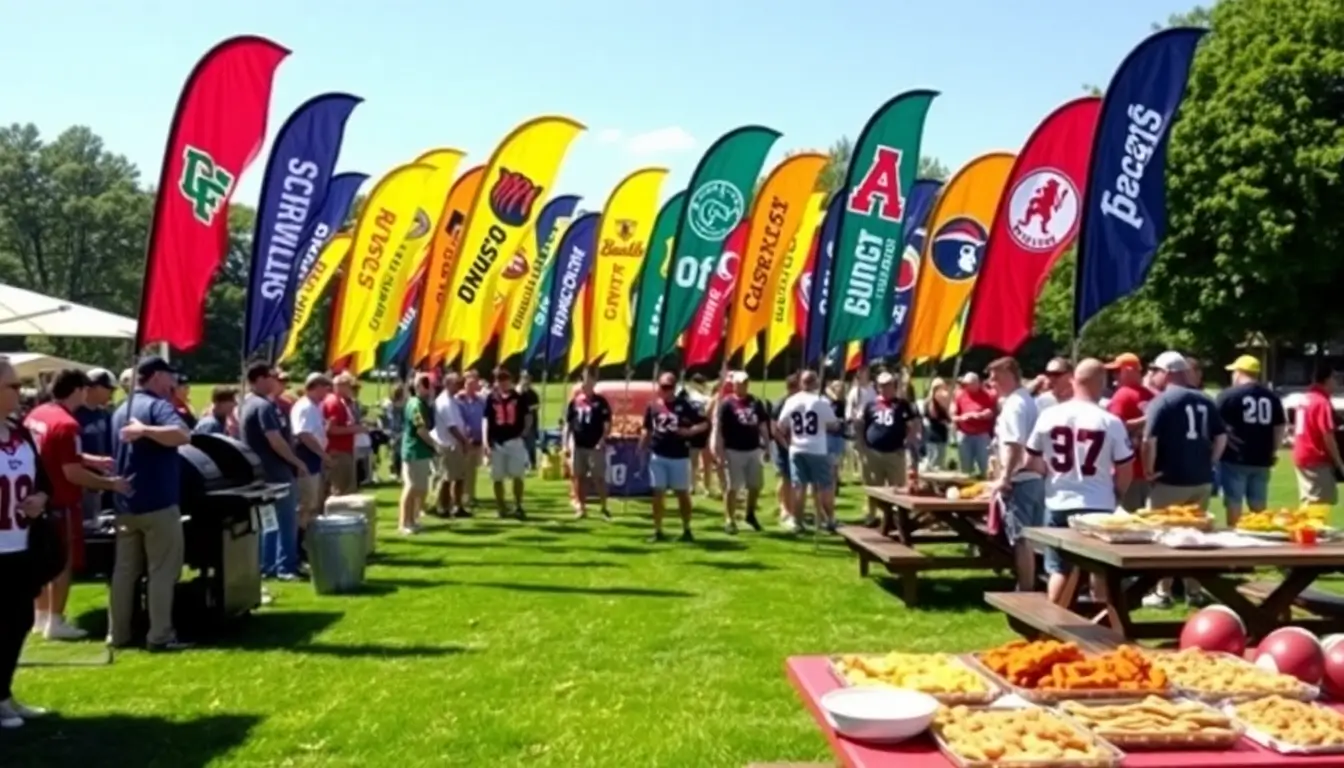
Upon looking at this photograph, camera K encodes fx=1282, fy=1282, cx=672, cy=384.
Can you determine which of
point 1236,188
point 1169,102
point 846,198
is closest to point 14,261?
point 1236,188

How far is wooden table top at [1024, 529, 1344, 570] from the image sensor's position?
7.03 m

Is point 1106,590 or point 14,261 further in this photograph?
point 14,261

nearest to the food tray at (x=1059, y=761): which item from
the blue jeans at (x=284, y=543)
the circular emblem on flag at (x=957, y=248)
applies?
the blue jeans at (x=284, y=543)

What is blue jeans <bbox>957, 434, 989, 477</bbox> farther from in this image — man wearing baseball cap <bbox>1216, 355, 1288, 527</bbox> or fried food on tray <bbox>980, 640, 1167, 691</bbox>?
fried food on tray <bbox>980, 640, 1167, 691</bbox>

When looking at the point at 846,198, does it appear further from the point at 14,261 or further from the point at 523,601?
the point at 14,261

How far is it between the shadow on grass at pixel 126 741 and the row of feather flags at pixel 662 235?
3.37m

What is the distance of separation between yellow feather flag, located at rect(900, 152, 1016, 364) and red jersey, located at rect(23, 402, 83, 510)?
1120 centimetres

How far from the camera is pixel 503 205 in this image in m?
16.8

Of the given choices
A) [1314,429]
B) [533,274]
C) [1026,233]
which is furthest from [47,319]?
[1314,429]

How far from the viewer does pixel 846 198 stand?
14156 mm

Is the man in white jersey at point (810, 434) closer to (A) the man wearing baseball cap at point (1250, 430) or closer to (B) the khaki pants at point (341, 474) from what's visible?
(A) the man wearing baseball cap at point (1250, 430)

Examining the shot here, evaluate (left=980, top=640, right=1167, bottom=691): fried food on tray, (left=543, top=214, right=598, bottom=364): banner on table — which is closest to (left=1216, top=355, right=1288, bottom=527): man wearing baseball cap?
(left=980, top=640, right=1167, bottom=691): fried food on tray

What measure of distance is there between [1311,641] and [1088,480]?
13.7 ft

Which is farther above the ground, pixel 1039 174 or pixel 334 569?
pixel 1039 174
